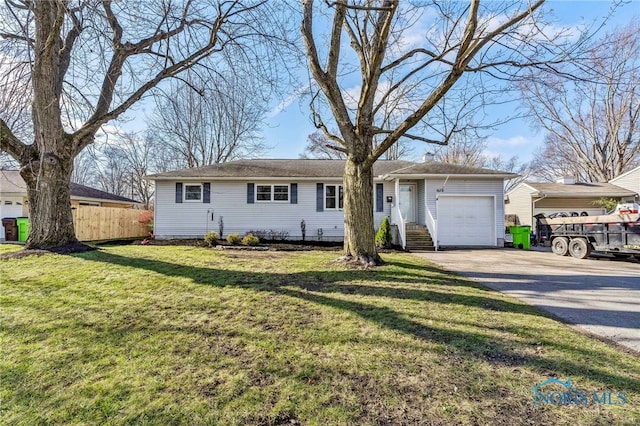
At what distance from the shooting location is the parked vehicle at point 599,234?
8.36 meters

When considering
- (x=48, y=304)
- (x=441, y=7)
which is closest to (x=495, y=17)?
(x=441, y=7)

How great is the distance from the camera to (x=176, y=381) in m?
2.35

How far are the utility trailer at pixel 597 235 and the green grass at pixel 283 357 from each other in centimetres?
702

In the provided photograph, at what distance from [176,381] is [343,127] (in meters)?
5.90

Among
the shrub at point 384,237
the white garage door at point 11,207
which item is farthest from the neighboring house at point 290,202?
the white garage door at point 11,207

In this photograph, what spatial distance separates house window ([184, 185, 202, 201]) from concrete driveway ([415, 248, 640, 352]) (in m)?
10.5

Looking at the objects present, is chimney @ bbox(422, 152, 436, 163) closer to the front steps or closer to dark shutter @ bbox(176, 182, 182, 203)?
the front steps

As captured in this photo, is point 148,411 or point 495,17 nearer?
point 148,411

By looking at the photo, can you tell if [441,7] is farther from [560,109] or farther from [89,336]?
[560,109]

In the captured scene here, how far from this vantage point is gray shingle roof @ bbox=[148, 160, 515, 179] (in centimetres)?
1268

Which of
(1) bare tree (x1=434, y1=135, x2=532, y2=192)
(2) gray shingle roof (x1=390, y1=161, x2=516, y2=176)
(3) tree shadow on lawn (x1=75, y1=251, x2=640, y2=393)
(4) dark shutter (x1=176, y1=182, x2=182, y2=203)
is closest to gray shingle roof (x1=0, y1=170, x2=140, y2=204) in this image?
(4) dark shutter (x1=176, y1=182, x2=182, y2=203)

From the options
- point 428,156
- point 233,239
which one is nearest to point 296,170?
point 233,239

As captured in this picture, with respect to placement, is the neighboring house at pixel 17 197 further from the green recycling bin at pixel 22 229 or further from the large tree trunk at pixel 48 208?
the large tree trunk at pixel 48 208

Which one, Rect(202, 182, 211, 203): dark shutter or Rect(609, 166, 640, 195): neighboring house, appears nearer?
Rect(202, 182, 211, 203): dark shutter
